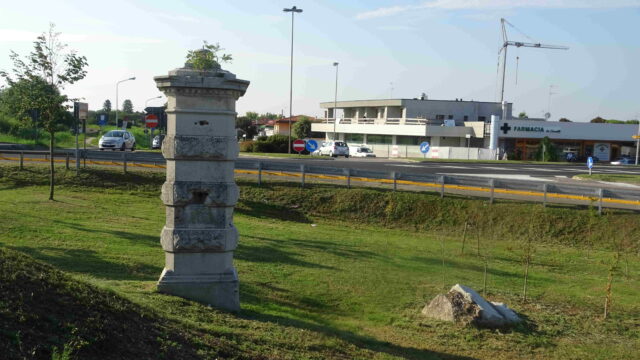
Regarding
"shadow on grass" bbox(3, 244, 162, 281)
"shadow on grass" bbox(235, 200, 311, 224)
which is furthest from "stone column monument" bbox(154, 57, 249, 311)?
"shadow on grass" bbox(235, 200, 311, 224)

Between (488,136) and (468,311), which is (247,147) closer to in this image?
(488,136)

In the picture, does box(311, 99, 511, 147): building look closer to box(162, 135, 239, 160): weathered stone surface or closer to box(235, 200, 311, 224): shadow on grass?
box(235, 200, 311, 224): shadow on grass

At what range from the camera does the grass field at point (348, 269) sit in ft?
26.5

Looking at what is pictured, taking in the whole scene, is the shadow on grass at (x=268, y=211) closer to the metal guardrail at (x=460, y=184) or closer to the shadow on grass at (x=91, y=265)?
the metal guardrail at (x=460, y=184)

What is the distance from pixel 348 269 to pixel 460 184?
10.7 metres

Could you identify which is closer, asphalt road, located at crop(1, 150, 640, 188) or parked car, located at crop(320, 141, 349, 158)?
asphalt road, located at crop(1, 150, 640, 188)

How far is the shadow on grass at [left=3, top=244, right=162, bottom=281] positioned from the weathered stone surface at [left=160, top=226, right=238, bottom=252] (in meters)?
2.03

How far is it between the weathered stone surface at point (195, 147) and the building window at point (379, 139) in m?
61.7

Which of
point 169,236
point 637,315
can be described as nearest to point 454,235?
point 637,315

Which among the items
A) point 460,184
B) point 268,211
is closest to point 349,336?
point 268,211

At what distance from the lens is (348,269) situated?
1263 cm

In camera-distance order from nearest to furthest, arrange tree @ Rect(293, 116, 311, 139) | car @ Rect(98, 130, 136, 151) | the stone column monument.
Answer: the stone column monument, car @ Rect(98, 130, 136, 151), tree @ Rect(293, 116, 311, 139)

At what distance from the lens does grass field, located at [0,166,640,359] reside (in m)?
8.09

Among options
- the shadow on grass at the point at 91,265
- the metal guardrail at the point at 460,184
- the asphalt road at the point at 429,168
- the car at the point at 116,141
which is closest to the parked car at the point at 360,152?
the asphalt road at the point at 429,168
